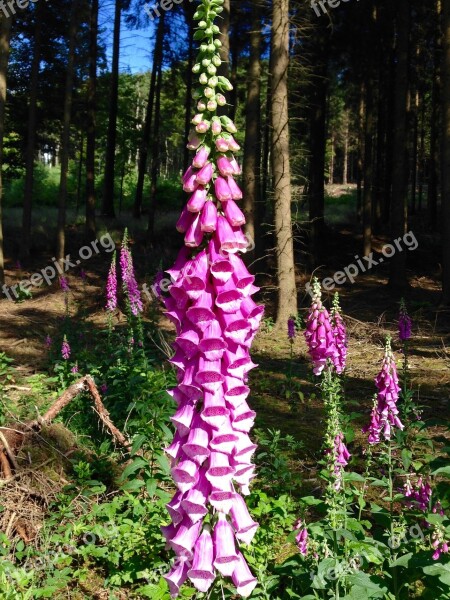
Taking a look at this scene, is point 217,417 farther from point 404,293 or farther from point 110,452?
point 404,293

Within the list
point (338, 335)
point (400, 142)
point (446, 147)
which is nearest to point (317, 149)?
point (400, 142)

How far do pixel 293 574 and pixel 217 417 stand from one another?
1.43m

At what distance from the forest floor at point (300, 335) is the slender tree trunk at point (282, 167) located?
553 mm

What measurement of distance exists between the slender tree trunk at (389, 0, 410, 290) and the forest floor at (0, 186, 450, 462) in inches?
30.1

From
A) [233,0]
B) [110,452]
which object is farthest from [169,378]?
[233,0]

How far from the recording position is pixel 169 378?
18.8 feet

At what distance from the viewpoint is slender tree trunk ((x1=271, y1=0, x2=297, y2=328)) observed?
1205cm

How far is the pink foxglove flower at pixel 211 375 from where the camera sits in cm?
202

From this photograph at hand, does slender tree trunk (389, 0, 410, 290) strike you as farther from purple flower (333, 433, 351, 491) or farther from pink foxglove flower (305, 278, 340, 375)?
purple flower (333, 433, 351, 491)

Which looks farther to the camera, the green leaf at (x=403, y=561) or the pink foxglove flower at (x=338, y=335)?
the pink foxglove flower at (x=338, y=335)

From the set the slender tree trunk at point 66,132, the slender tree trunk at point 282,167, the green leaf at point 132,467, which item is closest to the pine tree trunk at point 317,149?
the slender tree trunk at point 282,167

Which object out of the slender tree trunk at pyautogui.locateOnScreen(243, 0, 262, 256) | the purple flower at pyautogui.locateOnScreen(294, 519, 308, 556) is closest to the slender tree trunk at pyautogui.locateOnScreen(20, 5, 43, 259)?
the slender tree trunk at pyautogui.locateOnScreen(243, 0, 262, 256)
